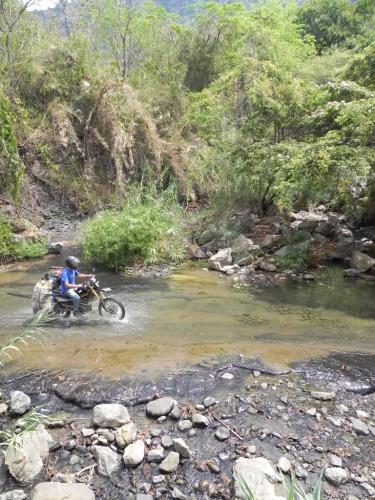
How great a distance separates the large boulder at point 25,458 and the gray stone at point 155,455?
1.06 m

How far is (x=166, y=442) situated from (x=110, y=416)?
71 cm

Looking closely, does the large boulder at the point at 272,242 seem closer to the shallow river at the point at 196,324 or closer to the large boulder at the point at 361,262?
the shallow river at the point at 196,324

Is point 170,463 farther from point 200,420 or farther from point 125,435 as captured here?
point 200,420

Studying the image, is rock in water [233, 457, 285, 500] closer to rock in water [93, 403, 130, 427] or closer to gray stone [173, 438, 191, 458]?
gray stone [173, 438, 191, 458]

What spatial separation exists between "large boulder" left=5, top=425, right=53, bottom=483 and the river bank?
3 centimetres

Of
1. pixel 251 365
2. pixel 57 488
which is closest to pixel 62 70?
pixel 251 365

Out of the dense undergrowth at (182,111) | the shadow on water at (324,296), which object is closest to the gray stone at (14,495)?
the shadow on water at (324,296)

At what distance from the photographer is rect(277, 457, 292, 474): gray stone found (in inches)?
159

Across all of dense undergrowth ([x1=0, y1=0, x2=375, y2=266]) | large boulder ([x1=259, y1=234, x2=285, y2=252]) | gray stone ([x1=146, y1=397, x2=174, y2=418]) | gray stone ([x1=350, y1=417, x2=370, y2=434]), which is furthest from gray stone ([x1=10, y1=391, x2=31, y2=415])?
large boulder ([x1=259, y1=234, x2=285, y2=252])

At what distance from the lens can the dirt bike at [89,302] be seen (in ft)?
26.1

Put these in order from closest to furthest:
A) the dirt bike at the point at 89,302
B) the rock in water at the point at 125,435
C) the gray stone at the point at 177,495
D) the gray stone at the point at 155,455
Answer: the gray stone at the point at 177,495 → the gray stone at the point at 155,455 → the rock in water at the point at 125,435 → the dirt bike at the point at 89,302

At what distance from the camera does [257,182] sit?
14484 millimetres

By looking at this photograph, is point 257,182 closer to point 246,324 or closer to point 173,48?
point 246,324

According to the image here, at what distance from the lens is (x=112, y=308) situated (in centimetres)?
809
